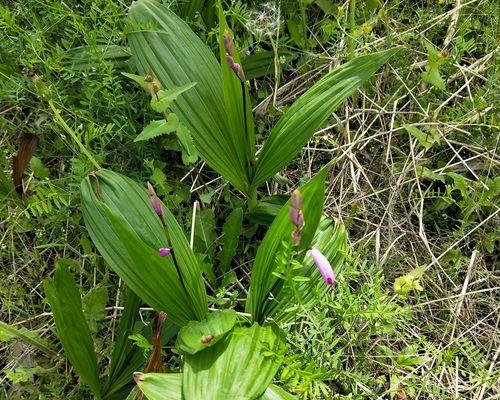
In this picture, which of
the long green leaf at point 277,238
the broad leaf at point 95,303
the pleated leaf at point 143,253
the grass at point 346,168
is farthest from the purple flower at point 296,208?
the broad leaf at point 95,303

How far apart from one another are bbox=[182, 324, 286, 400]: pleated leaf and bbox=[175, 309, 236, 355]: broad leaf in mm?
24

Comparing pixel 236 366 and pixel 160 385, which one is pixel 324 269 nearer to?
pixel 236 366

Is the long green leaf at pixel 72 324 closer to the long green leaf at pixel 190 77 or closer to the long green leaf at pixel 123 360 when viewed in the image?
the long green leaf at pixel 123 360

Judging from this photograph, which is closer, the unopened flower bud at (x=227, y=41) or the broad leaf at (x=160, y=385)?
the broad leaf at (x=160, y=385)

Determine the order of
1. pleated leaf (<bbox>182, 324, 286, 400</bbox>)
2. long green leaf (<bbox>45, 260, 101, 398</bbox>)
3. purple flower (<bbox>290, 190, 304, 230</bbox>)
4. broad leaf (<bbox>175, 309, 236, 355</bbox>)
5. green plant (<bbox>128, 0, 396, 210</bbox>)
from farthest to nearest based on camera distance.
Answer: green plant (<bbox>128, 0, 396, 210</bbox>) < long green leaf (<bbox>45, 260, 101, 398</bbox>) < broad leaf (<bbox>175, 309, 236, 355</bbox>) < pleated leaf (<bbox>182, 324, 286, 400</bbox>) < purple flower (<bbox>290, 190, 304, 230</bbox>)

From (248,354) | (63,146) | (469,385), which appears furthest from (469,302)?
(63,146)

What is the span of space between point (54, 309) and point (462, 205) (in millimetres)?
1314

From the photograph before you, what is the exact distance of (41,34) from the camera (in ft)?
6.48

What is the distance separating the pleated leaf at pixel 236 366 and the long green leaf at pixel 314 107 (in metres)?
0.57

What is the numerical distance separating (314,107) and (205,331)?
73 centimetres

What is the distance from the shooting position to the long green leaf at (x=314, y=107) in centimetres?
170

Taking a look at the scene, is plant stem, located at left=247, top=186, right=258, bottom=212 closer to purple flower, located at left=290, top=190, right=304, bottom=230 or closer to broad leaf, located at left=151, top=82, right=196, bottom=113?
broad leaf, located at left=151, top=82, right=196, bottom=113

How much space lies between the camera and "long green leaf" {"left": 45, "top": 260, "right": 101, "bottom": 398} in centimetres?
161

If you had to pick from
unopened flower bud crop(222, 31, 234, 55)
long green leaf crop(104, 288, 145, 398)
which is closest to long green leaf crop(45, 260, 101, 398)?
long green leaf crop(104, 288, 145, 398)
